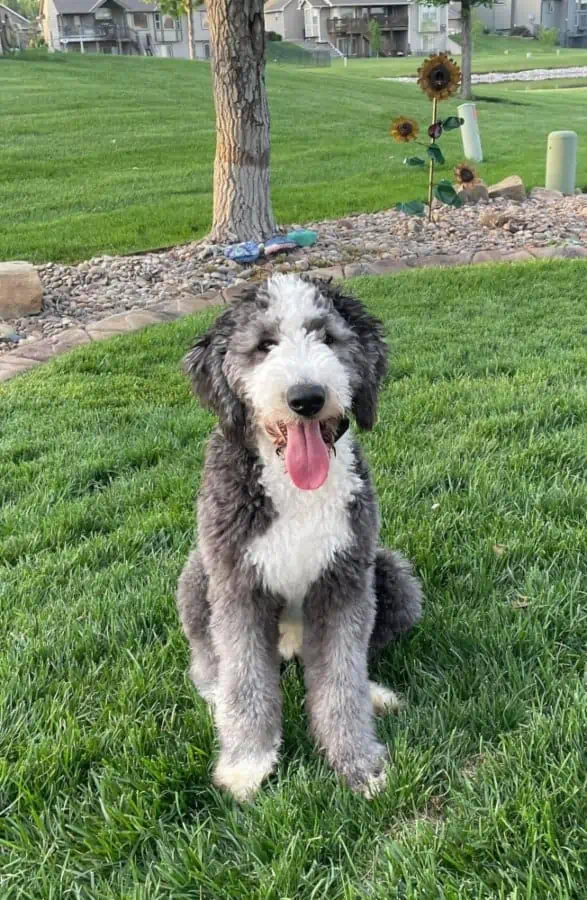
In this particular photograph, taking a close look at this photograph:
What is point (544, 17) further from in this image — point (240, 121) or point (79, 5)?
point (240, 121)

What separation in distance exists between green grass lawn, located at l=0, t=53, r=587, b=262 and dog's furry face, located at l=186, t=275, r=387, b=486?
6714mm

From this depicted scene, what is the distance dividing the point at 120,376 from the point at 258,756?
11.2 feet

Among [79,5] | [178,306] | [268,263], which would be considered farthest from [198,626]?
[79,5]

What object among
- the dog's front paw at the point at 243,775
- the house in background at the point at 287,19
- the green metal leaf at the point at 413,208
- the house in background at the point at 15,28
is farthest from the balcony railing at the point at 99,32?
the dog's front paw at the point at 243,775

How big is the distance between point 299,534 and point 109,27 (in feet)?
214

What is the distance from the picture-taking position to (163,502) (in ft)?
11.3

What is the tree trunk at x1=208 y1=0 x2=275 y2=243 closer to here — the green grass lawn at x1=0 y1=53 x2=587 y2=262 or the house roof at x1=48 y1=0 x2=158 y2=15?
the green grass lawn at x1=0 y1=53 x2=587 y2=262

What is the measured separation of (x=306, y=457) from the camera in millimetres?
1938

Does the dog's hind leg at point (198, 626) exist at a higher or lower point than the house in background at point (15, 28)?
lower

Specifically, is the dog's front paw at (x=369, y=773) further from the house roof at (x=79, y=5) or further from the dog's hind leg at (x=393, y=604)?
the house roof at (x=79, y=5)

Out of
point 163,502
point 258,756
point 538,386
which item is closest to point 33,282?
point 163,502

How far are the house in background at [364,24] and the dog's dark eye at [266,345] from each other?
6953 cm

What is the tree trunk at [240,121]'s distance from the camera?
707 cm

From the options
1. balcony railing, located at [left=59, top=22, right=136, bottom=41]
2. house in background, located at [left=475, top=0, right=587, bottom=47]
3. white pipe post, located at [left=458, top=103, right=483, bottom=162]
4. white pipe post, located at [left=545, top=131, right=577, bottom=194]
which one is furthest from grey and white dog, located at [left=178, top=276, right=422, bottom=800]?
house in background, located at [left=475, top=0, right=587, bottom=47]
